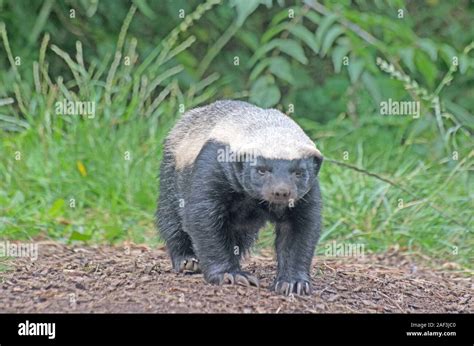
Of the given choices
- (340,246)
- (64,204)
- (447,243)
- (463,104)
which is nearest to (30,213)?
(64,204)

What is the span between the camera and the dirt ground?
5516mm

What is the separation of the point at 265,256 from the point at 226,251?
66.9 inches

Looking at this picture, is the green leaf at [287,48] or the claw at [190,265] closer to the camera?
the claw at [190,265]

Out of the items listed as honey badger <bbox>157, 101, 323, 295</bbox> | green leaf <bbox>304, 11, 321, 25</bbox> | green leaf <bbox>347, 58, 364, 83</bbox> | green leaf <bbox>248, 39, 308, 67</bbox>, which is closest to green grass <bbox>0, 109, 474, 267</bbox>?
green leaf <bbox>347, 58, 364, 83</bbox>

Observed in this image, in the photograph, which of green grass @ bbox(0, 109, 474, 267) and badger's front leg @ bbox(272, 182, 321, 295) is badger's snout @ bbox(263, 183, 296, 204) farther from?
green grass @ bbox(0, 109, 474, 267)

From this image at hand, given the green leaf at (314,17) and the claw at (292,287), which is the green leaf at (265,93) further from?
the claw at (292,287)

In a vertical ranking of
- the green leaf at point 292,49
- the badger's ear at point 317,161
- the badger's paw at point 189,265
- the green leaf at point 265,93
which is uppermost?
the green leaf at point 292,49

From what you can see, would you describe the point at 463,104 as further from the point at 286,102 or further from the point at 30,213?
the point at 30,213

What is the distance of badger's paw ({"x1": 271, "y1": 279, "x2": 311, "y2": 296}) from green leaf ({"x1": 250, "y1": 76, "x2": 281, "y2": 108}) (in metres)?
3.55

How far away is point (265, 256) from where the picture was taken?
7766mm

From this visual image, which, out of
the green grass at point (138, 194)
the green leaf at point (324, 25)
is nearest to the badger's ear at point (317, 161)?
the green grass at point (138, 194)

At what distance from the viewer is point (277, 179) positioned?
5.75m

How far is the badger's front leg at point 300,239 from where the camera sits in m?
6.07

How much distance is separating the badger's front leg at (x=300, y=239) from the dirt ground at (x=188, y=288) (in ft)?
0.53
